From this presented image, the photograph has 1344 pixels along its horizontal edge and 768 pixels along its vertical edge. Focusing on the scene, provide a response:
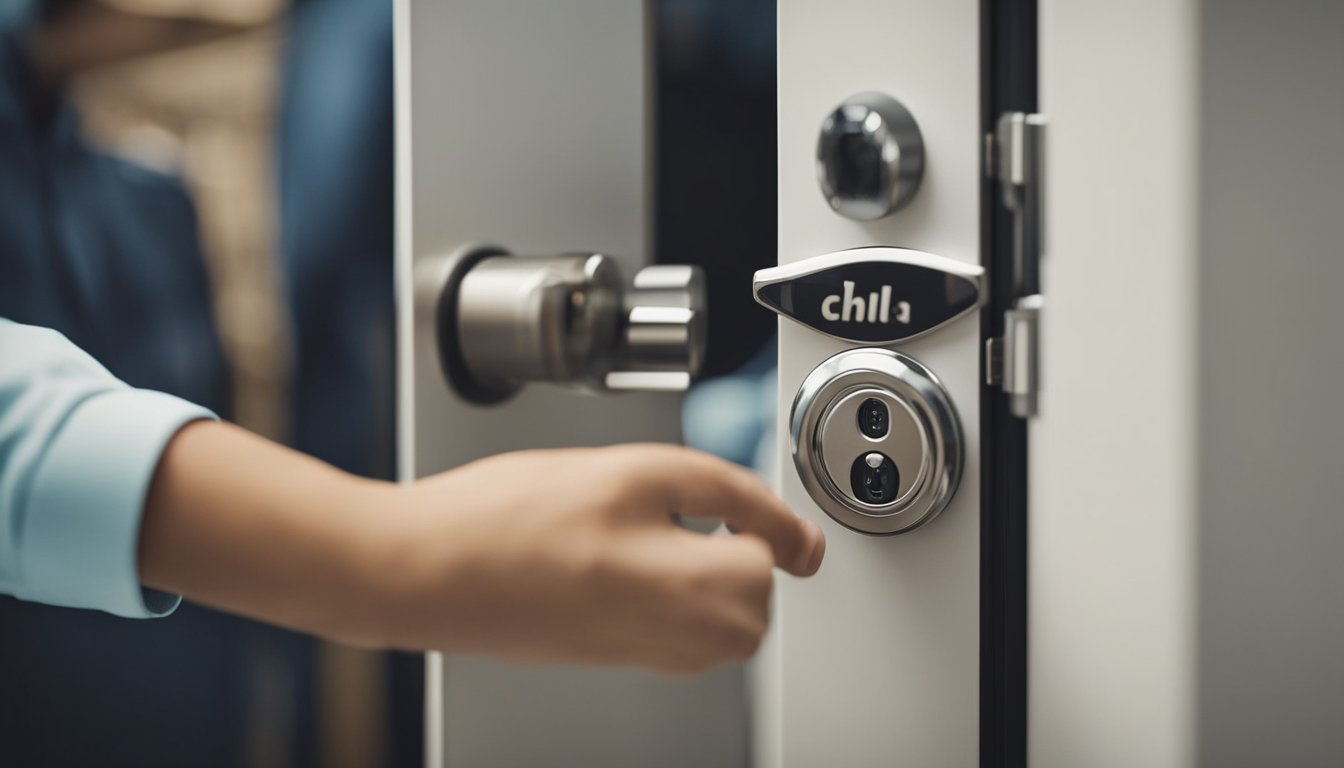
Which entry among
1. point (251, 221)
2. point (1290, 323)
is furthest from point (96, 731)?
point (1290, 323)

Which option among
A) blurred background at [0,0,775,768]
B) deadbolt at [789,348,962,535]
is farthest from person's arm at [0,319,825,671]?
blurred background at [0,0,775,768]

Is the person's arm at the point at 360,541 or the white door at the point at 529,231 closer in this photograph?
the person's arm at the point at 360,541

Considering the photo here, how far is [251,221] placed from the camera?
0.75 m

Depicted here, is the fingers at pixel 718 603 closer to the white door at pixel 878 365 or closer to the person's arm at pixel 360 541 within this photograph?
the person's arm at pixel 360 541

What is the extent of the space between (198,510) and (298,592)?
33mm

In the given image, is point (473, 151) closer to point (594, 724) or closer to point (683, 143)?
point (683, 143)

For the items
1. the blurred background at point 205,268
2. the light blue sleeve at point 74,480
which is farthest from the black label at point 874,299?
the blurred background at point 205,268

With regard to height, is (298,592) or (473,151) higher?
(473,151)

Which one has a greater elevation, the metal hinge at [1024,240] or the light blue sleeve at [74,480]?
the metal hinge at [1024,240]

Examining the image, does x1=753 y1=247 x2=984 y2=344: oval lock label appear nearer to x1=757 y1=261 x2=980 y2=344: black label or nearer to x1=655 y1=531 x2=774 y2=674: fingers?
x1=757 y1=261 x2=980 y2=344: black label

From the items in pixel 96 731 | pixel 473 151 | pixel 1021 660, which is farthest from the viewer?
pixel 96 731

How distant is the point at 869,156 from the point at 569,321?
7.3 inches

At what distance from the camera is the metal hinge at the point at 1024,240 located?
28cm

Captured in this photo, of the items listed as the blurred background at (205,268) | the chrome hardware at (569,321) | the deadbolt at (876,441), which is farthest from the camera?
the blurred background at (205,268)
